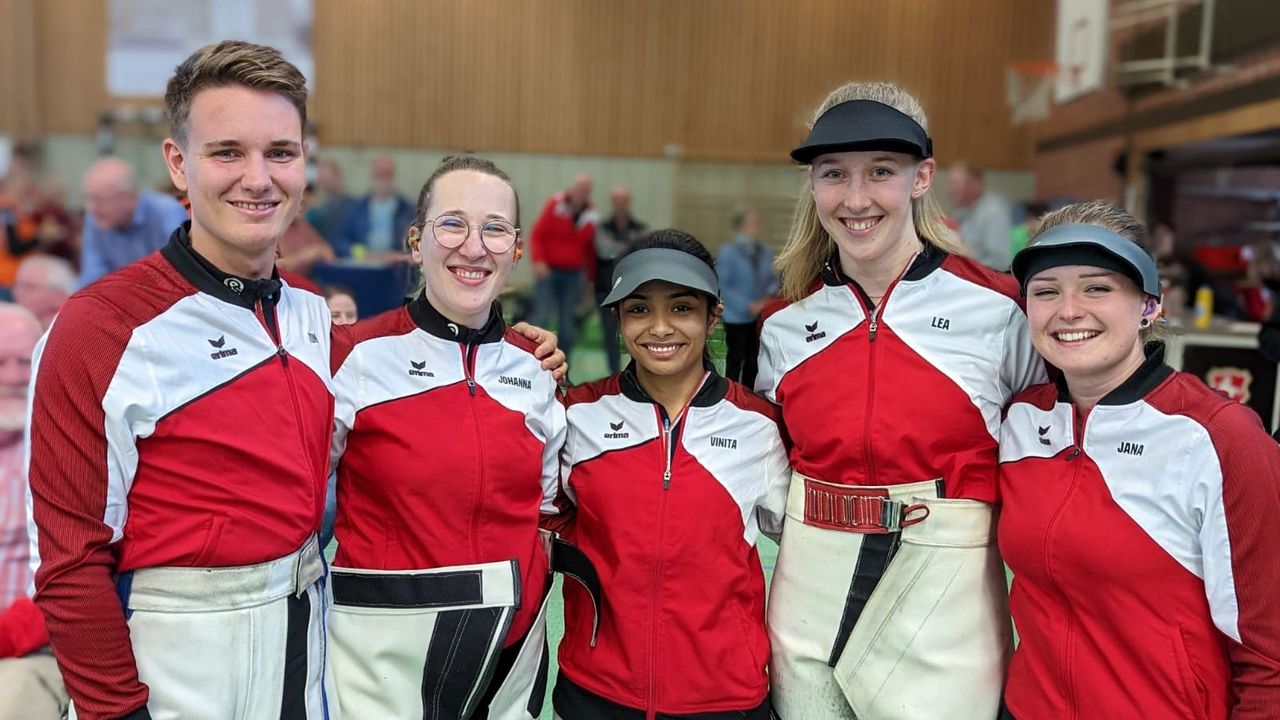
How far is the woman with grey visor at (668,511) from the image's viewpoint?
2.10 meters

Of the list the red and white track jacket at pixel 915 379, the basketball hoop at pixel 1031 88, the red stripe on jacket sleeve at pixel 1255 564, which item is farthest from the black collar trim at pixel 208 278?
the basketball hoop at pixel 1031 88

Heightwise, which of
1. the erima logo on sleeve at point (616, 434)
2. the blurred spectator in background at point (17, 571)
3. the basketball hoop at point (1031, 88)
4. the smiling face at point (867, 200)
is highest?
the basketball hoop at point (1031, 88)

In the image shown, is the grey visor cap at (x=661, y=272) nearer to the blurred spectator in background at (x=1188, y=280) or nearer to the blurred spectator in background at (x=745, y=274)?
the blurred spectator in background at (x=745, y=274)

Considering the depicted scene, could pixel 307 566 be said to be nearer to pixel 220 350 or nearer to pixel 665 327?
pixel 220 350

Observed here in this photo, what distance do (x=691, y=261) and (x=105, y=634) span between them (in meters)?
1.44

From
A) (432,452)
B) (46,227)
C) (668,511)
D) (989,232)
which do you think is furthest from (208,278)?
(46,227)

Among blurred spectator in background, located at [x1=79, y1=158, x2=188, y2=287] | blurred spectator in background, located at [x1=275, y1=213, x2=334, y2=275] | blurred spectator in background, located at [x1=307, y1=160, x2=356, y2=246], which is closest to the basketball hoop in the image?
blurred spectator in background, located at [x1=307, y1=160, x2=356, y2=246]

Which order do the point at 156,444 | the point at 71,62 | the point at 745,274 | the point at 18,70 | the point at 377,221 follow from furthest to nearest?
the point at 71,62, the point at 18,70, the point at 377,221, the point at 745,274, the point at 156,444

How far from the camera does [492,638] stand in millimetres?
2004

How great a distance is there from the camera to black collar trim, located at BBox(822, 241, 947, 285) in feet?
7.21

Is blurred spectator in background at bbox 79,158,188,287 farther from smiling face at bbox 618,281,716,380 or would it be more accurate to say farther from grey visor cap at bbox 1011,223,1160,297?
grey visor cap at bbox 1011,223,1160,297

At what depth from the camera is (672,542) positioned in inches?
83.4

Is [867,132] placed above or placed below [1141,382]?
above

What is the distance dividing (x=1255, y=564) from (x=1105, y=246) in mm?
644
